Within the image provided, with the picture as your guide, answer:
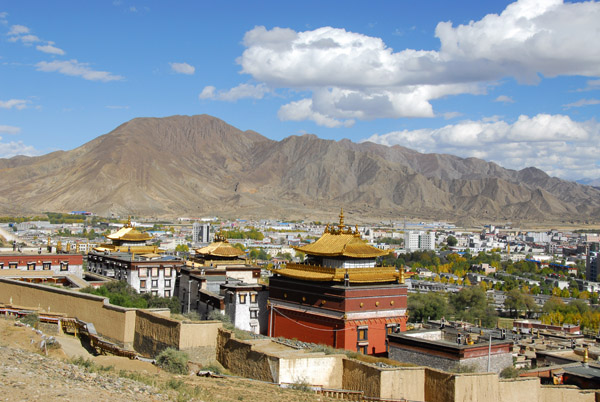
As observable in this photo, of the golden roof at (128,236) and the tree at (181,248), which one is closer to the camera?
the golden roof at (128,236)

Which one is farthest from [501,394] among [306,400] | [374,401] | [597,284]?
[597,284]

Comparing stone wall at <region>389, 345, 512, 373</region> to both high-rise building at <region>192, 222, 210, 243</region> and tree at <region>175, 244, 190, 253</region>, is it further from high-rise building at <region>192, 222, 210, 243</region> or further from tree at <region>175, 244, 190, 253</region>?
high-rise building at <region>192, 222, 210, 243</region>

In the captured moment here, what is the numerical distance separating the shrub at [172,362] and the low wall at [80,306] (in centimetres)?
489

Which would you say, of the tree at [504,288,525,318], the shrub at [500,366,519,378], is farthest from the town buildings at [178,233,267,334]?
the tree at [504,288,525,318]

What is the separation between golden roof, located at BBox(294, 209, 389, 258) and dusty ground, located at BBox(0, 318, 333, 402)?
16215 mm

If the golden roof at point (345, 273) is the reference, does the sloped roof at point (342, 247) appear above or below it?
above

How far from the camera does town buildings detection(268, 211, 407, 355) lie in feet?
113

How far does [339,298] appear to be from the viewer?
34.4m

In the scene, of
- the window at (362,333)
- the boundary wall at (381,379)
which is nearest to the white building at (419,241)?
the window at (362,333)

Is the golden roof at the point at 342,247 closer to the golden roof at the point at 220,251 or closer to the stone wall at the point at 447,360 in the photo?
the stone wall at the point at 447,360

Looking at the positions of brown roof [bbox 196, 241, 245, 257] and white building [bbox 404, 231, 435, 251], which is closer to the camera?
brown roof [bbox 196, 241, 245, 257]

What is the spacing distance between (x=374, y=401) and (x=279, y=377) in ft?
10.6

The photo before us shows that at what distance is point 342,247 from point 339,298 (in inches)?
149

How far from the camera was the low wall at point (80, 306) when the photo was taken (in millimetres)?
26969
